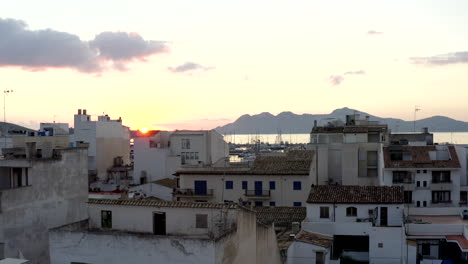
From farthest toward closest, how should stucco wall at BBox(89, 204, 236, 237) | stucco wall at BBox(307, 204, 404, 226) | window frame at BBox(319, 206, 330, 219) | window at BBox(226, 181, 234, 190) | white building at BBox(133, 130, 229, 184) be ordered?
white building at BBox(133, 130, 229, 184) → window at BBox(226, 181, 234, 190) → window frame at BBox(319, 206, 330, 219) → stucco wall at BBox(307, 204, 404, 226) → stucco wall at BBox(89, 204, 236, 237)

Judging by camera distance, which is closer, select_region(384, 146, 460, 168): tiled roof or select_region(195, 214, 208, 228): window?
select_region(195, 214, 208, 228): window

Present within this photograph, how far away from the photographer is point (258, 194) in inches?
1779

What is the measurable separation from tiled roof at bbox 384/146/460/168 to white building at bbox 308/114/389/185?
4.64 m

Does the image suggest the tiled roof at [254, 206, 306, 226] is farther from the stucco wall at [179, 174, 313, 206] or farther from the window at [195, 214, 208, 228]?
the window at [195, 214, 208, 228]

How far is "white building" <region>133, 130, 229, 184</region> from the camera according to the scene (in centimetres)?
6094

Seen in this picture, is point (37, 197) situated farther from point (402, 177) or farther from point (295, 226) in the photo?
point (402, 177)

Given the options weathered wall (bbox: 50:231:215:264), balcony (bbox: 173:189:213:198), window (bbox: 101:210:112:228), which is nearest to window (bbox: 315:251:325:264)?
window (bbox: 101:210:112:228)

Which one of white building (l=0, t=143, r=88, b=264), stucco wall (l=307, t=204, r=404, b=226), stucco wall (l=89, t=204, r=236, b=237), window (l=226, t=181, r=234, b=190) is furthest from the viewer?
window (l=226, t=181, r=234, b=190)

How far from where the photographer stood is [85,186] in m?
26.0

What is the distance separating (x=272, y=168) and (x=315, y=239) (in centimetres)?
1621

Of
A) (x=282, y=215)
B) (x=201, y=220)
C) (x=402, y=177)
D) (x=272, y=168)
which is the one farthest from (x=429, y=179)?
(x=201, y=220)

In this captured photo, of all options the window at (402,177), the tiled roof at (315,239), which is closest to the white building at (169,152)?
the window at (402,177)

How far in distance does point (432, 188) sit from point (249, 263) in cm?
2761

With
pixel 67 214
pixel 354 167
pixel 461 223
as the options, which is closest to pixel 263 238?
pixel 67 214
